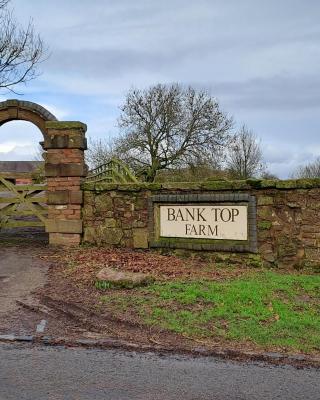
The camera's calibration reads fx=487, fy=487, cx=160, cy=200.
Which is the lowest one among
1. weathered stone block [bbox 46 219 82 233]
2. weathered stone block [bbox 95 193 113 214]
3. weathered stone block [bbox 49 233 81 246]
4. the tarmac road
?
the tarmac road

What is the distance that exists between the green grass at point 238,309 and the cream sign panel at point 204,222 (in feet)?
5.40

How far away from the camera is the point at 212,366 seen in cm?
425

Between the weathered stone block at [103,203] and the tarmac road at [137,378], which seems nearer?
the tarmac road at [137,378]

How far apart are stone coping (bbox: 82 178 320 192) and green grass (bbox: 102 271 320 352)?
5.97 feet

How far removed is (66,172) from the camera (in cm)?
1012

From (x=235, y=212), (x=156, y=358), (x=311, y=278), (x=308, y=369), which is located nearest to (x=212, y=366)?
(x=156, y=358)

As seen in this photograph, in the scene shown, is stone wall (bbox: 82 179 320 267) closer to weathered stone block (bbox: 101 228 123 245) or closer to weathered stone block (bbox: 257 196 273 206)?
weathered stone block (bbox: 257 196 273 206)

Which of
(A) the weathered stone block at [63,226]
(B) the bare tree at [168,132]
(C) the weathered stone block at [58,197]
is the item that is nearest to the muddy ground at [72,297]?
(A) the weathered stone block at [63,226]

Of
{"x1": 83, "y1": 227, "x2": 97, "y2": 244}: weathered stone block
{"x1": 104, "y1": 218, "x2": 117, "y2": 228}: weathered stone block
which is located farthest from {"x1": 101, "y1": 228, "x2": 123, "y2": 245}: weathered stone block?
{"x1": 83, "y1": 227, "x2": 97, "y2": 244}: weathered stone block

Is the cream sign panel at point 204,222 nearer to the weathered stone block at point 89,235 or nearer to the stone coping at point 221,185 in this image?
the stone coping at point 221,185

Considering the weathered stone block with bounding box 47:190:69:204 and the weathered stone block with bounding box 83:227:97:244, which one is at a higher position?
the weathered stone block with bounding box 47:190:69:204

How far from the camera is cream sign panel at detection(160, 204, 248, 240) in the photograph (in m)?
8.71

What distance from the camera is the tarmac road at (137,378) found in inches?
145

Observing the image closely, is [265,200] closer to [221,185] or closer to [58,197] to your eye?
[221,185]
